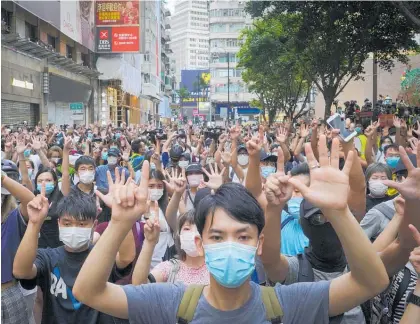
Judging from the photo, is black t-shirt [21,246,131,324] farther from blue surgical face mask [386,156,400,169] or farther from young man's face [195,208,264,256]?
blue surgical face mask [386,156,400,169]

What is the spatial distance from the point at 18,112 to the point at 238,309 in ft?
71.5

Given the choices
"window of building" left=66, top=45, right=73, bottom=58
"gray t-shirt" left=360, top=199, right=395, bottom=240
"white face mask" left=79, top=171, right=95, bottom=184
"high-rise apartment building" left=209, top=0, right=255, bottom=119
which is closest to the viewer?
"gray t-shirt" left=360, top=199, right=395, bottom=240

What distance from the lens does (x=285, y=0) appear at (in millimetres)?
17312

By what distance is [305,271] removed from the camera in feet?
10.7

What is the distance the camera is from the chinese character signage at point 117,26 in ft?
105

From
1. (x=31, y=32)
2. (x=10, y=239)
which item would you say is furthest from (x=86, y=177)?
(x=31, y=32)

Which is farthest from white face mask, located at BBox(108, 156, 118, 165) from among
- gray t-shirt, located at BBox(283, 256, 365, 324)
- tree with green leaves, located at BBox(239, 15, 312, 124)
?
tree with green leaves, located at BBox(239, 15, 312, 124)

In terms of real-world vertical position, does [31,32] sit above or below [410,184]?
above

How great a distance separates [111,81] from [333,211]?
37138 millimetres

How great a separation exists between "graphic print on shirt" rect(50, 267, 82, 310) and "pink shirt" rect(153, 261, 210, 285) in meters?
0.50

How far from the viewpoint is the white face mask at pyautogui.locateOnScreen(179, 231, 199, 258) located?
339 cm

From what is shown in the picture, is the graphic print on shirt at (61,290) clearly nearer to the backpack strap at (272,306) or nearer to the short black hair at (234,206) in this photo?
the short black hair at (234,206)

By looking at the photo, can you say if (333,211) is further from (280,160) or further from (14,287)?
(14,287)

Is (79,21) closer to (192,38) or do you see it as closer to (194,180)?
(194,180)
